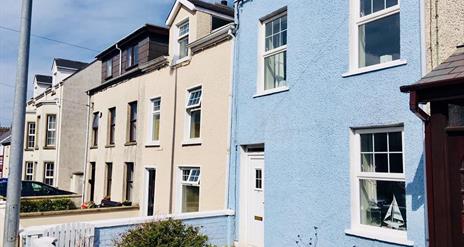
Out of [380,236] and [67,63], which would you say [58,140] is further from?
[380,236]

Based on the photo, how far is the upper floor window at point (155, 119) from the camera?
16.7m

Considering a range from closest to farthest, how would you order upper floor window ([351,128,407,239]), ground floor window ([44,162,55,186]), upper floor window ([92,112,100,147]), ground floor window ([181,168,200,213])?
upper floor window ([351,128,407,239]) → ground floor window ([181,168,200,213]) → upper floor window ([92,112,100,147]) → ground floor window ([44,162,55,186])

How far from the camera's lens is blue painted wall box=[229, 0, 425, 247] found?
283 inches

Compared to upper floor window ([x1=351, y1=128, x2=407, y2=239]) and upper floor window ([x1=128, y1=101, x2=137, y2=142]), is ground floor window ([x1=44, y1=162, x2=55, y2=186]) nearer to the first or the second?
upper floor window ([x1=128, y1=101, x2=137, y2=142])

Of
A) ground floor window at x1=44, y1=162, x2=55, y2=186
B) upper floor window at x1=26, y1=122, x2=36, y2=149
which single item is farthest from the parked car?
upper floor window at x1=26, y1=122, x2=36, y2=149

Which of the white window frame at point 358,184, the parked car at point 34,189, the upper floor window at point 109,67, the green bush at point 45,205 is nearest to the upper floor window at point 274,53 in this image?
the white window frame at point 358,184

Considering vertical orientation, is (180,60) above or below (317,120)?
above

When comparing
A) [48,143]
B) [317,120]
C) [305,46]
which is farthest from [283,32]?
[48,143]

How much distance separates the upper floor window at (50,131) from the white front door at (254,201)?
936 inches

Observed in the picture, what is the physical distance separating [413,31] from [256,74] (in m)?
4.49

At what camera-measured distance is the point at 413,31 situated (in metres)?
7.20

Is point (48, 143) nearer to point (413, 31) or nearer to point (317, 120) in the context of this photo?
point (317, 120)

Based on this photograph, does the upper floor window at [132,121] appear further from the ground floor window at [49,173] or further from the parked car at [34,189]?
the ground floor window at [49,173]

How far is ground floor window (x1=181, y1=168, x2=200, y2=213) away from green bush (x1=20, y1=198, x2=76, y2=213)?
791 cm
